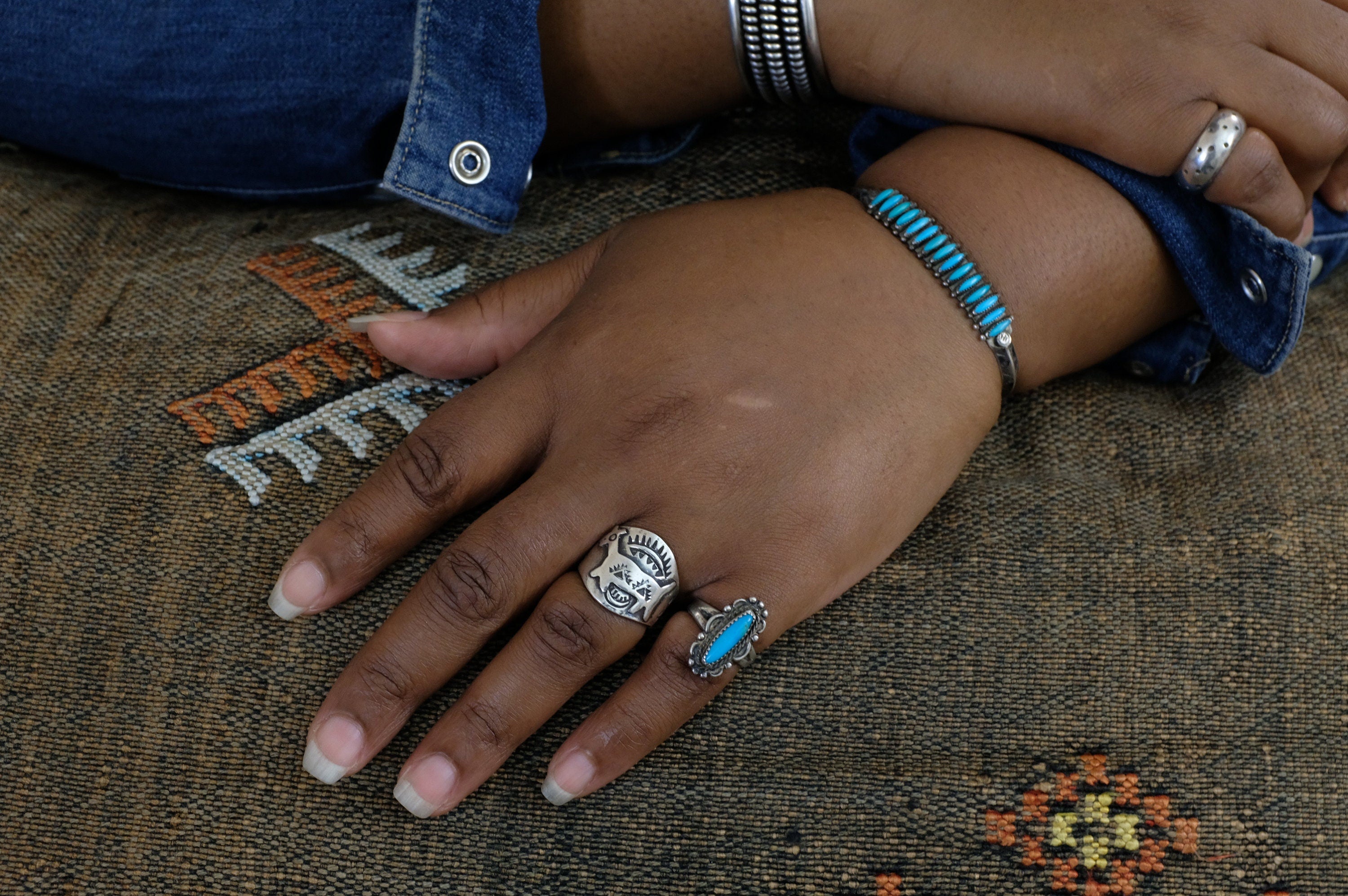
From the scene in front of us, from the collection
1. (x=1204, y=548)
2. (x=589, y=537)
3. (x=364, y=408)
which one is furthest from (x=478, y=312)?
(x=1204, y=548)

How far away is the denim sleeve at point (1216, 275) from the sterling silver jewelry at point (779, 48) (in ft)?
0.27

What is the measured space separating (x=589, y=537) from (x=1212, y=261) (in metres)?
0.59

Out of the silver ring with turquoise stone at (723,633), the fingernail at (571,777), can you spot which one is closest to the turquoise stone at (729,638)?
the silver ring with turquoise stone at (723,633)

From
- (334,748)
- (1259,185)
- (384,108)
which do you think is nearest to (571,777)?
(334,748)

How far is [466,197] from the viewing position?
886 mm

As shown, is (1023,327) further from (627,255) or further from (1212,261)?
(627,255)

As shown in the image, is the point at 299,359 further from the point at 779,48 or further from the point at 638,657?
the point at 779,48

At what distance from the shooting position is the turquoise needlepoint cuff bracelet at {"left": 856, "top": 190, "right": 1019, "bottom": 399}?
0.82m

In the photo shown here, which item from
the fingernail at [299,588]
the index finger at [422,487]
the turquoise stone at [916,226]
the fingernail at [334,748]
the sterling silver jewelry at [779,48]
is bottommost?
the fingernail at [334,748]

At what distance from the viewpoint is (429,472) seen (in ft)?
2.40

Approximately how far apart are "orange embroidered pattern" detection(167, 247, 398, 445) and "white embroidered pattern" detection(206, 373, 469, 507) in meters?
0.02

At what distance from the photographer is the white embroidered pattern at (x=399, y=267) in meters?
0.87

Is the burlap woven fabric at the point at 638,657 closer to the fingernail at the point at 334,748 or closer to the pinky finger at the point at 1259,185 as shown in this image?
the fingernail at the point at 334,748

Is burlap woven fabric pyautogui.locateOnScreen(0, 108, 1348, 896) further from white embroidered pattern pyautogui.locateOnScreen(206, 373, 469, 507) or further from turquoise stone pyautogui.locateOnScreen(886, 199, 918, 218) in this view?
turquoise stone pyautogui.locateOnScreen(886, 199, 918, 218)
